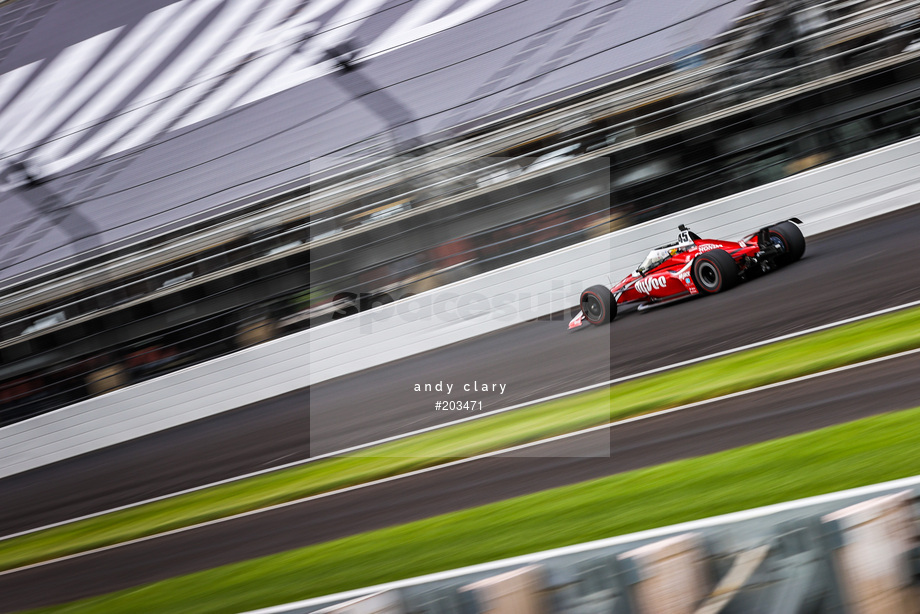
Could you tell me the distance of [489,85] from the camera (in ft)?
40.5

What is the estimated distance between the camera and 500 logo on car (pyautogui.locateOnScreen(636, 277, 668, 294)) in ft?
24.0


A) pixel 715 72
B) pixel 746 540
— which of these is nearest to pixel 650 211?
pixel 715 72

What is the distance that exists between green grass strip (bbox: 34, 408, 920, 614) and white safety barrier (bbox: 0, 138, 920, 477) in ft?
18.3

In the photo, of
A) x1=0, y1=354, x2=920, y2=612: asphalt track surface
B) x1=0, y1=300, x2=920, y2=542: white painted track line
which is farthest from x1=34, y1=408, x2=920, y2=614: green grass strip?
x1=0, y1=300, x2=920, y2=542: white painted track line

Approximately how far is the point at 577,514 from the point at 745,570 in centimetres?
158

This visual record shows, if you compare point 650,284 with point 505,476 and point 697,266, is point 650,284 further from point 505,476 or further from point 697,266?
point 505,476

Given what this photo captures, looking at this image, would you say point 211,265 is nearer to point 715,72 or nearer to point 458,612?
point 715,72

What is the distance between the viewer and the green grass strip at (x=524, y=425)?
456 centimetres

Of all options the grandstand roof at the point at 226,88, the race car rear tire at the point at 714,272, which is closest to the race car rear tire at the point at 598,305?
the race car rear tire at the point at 714,272

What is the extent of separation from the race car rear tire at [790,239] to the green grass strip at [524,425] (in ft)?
7.52

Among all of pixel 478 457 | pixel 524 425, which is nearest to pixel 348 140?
pixel 524 425

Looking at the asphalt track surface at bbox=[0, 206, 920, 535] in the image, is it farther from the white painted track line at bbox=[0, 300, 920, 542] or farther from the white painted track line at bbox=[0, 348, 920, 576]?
the white painted track line at bbox=[0, 348, 920, 576]

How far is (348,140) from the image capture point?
13102 mm

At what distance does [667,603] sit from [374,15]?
43.4 ft
